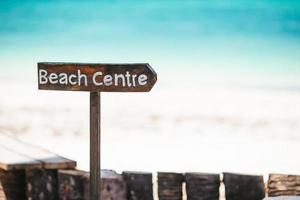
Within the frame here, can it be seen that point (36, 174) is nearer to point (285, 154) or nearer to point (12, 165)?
point (12, 165)

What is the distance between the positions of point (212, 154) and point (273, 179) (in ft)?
12.0

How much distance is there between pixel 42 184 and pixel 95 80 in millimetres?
870

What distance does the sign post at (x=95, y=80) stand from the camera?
293 centimetres

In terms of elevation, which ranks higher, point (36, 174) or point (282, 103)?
point (282, 103)

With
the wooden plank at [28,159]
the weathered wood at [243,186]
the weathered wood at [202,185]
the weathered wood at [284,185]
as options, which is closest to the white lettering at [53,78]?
the wooden plank at [28,159]

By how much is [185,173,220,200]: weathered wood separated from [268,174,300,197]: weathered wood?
12.6 inches

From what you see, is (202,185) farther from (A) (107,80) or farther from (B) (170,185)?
(A) (107,80)

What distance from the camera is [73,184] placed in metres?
3.33

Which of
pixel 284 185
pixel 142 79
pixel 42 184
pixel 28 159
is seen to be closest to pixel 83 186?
pixel 42 184

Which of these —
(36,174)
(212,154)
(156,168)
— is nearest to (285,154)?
(212,154)

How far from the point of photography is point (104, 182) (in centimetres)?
326

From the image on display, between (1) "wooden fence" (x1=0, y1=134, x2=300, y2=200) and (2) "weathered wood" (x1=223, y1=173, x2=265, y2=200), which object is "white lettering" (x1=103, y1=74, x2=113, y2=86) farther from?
(2) "weathered wood" (x1=223, y1=173, x2=265, y2=200)

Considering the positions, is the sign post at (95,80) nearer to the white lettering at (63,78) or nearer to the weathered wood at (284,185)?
the white lettering at (63,78)

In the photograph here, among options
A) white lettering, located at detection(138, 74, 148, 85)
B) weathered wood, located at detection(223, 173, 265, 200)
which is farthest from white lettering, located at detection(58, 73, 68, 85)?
weathered wood, located at detection(223, 173, 265, 200)
